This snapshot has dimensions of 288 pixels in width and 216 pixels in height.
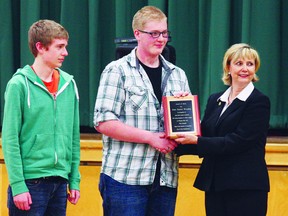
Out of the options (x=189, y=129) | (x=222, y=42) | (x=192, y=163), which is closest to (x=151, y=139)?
(x=189, y=129)

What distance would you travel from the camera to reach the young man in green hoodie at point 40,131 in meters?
3.69

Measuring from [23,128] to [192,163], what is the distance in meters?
1.97

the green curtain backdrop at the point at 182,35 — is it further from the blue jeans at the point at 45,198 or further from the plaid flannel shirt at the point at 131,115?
the blue jeans at the point at 45,198

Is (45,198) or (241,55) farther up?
(241,55)

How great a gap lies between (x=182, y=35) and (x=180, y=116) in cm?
192

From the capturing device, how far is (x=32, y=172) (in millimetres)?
3744

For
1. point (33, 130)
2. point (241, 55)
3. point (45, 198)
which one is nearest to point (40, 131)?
point (33, 130)

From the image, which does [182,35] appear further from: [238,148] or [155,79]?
[238,148]

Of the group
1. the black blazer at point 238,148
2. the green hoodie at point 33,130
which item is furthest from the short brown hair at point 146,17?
the black blazer at point 238,148

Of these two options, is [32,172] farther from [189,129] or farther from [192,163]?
[192,163]

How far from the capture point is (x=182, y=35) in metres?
5.84

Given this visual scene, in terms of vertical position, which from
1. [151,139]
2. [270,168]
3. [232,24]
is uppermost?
[232,24]

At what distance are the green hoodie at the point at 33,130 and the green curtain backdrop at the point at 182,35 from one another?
2071 mm

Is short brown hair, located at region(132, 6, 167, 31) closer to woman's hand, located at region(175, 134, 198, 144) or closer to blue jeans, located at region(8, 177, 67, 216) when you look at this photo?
woman's hand, located at region(175, 134, 198, 144)
